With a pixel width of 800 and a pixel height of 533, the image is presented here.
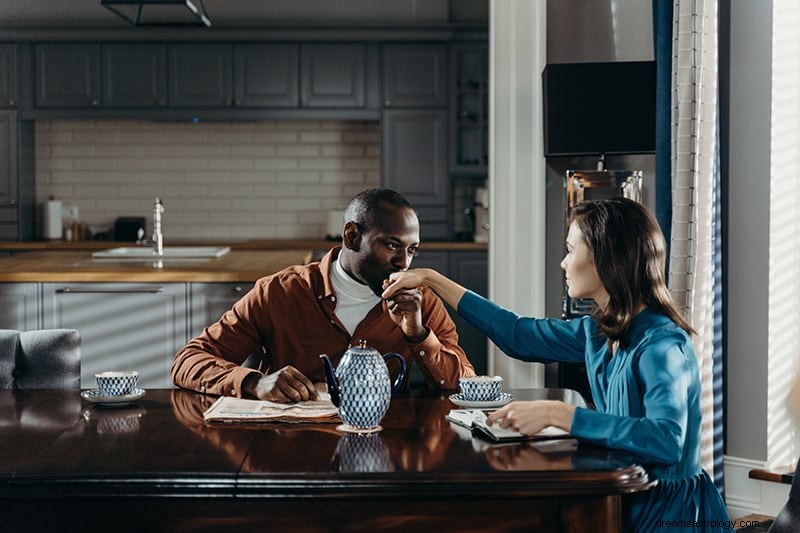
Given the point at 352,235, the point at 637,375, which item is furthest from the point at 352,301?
the point at 637,375

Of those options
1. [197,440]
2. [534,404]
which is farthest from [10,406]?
[534,404]

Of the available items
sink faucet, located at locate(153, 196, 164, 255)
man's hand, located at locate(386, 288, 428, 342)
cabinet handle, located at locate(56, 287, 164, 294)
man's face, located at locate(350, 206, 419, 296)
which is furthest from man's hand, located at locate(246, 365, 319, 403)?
sink faucet, located at locate(153, 196, 164, 255)

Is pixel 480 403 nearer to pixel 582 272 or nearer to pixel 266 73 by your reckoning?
pixel 582 272

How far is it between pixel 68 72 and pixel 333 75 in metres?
1.91

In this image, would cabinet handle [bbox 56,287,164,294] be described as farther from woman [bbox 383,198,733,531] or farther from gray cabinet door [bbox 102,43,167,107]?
woman [bbox 383,198,733,531]

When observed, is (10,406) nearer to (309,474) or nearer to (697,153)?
(309,474)

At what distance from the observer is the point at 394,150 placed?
267 inches

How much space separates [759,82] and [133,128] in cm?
500

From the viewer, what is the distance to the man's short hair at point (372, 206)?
2414 millimetres

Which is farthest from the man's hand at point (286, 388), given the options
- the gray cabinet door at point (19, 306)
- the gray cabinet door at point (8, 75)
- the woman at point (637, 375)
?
the gray cabinet door at point (8, 75)

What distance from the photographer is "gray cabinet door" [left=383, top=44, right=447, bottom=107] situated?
265 inches

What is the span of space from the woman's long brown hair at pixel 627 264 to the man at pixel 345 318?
54cm

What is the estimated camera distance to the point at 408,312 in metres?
2.31

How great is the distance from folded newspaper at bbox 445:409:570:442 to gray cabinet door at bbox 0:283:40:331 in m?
3.20
